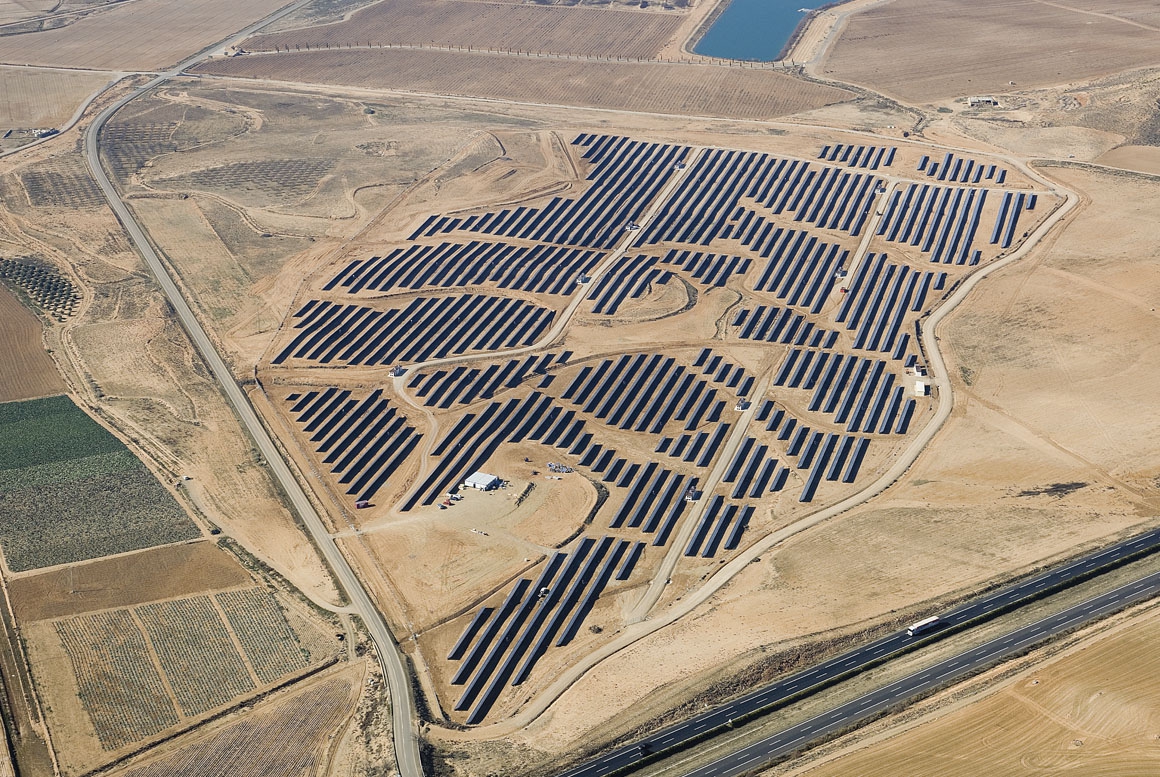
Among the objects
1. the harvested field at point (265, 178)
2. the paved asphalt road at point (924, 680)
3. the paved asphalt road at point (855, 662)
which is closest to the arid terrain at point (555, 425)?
the harvested field at point (265, 178)

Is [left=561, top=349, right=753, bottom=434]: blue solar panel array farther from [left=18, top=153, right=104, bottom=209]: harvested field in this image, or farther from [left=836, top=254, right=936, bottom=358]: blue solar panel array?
[left=18, top=153, right=104, bottom=209]: harvested field

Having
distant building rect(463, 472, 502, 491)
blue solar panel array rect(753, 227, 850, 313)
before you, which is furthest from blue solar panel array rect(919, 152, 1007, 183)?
distant building rect(463, 472, 502, 491)

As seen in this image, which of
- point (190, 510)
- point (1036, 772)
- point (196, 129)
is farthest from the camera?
point (196, 129)

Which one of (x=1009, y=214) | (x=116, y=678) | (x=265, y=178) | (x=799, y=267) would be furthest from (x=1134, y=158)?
(x=116, y=678)

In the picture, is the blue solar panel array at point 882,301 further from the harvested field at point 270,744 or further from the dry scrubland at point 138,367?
the harvested field at point 270,744

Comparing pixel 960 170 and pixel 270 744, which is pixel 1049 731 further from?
pixel 960 170

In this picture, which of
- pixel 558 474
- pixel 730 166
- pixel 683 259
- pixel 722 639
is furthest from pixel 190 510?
pixel 730 166

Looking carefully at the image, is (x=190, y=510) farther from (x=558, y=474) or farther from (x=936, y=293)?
(x=936, y=293)
